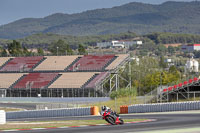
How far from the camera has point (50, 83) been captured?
8531 centimetres

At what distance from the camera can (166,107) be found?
4416 centimetres

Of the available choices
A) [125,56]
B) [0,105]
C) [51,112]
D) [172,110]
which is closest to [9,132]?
[172,110]

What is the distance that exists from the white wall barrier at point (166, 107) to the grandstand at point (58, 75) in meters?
29.3

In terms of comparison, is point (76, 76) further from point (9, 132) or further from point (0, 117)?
point (9, 132)

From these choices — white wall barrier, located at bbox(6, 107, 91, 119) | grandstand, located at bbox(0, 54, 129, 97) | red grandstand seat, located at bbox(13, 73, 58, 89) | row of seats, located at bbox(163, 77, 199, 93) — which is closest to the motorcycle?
white wall barrier, located at bbox(6, 107, 91, 119)

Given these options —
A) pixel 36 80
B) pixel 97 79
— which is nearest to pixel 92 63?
pixel 97 79

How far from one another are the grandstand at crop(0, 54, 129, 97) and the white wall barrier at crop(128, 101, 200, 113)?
2925 centimetres

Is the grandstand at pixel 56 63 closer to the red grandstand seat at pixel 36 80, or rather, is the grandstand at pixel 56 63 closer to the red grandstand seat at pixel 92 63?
the red grandstand seat at pixel 92 63

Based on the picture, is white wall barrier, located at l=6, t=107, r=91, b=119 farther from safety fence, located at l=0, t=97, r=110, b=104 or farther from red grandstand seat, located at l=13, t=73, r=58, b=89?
red grandstand seat, located at l=13, t=73, r=58, b=89

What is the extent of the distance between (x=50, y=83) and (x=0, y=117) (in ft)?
167

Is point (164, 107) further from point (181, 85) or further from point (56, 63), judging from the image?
point (56, 63)

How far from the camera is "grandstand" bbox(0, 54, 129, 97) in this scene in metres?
80.1

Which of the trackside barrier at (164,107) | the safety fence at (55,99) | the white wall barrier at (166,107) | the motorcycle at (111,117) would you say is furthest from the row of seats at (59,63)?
the motorcycle at (111,117)

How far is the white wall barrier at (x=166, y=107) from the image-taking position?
1667 inches
